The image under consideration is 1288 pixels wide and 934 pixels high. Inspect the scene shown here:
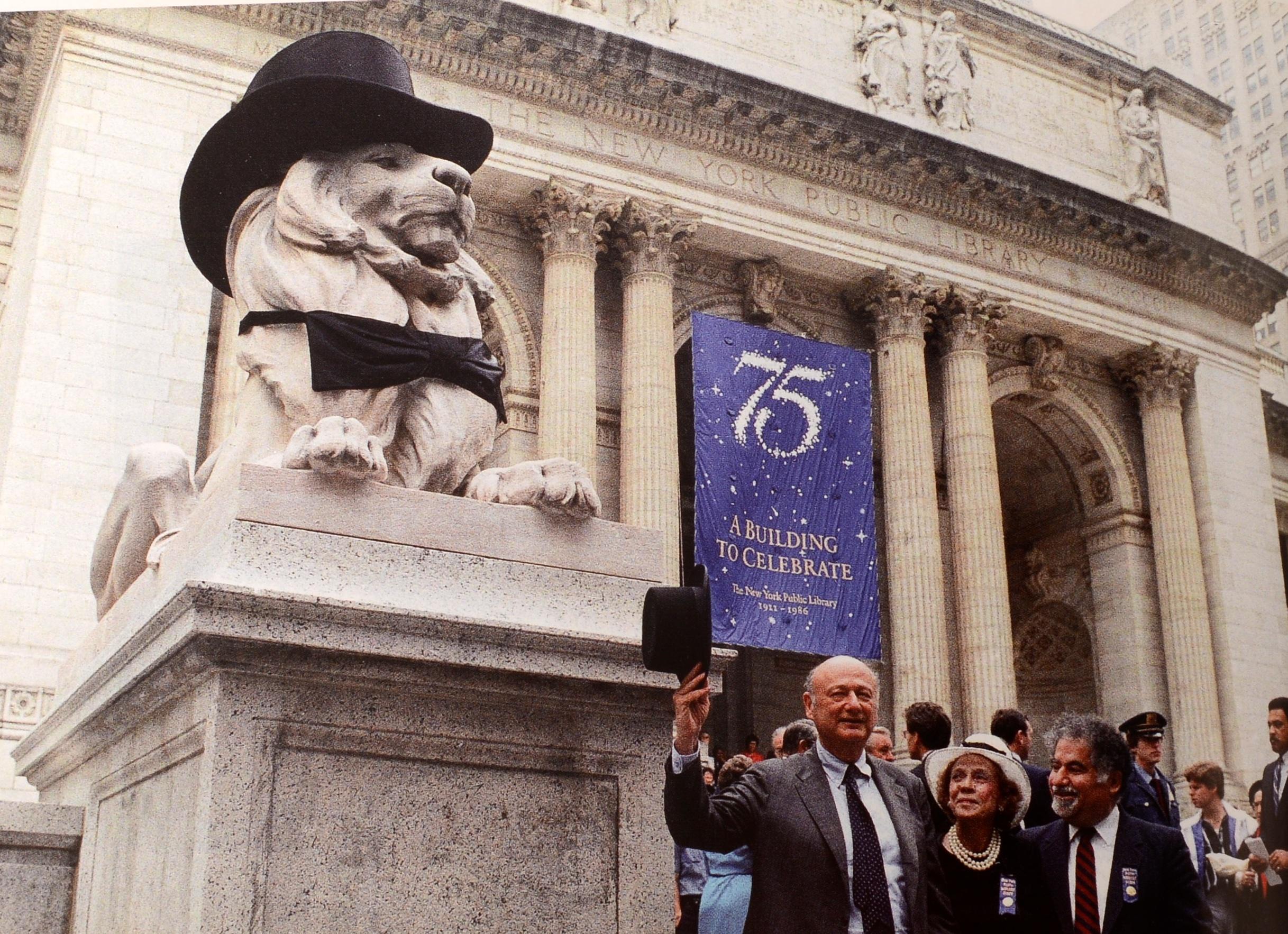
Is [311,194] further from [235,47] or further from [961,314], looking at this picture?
[961,314]

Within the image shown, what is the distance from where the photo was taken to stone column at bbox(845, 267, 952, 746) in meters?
20.5

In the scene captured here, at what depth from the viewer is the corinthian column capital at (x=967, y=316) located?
23.0m

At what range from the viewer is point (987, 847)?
4.09m

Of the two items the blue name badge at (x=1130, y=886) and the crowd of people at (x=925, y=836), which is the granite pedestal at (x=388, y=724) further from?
the blue name badge at (x=1130, y=886)

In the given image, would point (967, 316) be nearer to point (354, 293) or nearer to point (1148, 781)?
point (1148, 781)

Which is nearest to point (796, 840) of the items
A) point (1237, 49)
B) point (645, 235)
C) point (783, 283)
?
point (645, 235)

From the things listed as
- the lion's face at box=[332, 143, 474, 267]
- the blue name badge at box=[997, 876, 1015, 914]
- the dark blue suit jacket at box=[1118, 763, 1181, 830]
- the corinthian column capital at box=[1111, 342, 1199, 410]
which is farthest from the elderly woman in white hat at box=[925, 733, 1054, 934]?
the corinthian column capital at box=[1111, 342, 1199, 410]

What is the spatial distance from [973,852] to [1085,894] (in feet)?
1.29

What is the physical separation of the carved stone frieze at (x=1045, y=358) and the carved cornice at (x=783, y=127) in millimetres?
1661

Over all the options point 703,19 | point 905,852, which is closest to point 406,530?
point 905,852

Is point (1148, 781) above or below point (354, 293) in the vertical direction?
below

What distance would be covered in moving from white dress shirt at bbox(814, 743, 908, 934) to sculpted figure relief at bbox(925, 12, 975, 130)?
71.4ft

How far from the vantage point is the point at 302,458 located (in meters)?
3.62

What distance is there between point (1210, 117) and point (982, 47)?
21.2ft
